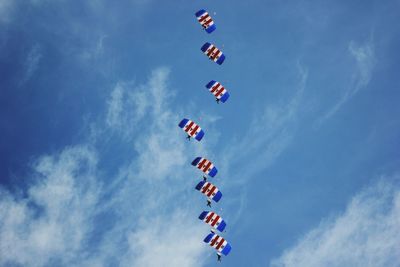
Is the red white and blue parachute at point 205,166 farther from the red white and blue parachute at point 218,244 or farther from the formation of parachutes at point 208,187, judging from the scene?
the red white and blue parachute at point 218,244

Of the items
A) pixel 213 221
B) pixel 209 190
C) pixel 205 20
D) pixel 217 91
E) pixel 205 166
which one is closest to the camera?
pixel 213 221

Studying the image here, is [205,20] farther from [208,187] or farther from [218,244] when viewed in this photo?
[218,244]

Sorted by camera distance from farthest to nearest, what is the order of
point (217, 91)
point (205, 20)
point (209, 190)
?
point (217, 91) < point (205, 20) < point (209, 190)

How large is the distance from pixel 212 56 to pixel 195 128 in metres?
11.3

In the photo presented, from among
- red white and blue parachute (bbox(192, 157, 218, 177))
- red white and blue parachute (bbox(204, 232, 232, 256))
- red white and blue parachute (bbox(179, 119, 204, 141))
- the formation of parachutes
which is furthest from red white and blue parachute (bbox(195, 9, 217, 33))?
red white and blue parachute (bbox(204, 232, 232, 256))

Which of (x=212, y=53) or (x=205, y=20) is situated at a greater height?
(x=205, y=20)

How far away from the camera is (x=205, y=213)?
7181 centimetres

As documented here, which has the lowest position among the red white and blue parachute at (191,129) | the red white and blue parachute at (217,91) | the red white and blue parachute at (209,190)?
the red white and blue parachute at (209,190)

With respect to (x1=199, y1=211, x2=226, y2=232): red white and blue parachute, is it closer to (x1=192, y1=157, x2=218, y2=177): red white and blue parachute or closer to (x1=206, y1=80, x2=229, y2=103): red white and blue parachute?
(x1=192, y1=157, x2=218, y2=177): red white and blue parachute

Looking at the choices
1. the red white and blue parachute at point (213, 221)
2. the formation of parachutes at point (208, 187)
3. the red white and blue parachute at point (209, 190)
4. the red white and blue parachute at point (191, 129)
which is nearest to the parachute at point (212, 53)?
the formation of parachutes at point (208, 187)

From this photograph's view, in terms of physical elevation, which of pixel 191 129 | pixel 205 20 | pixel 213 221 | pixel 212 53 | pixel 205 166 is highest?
pixel 205 20

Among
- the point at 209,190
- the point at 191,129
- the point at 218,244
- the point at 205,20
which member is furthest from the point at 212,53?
the point at 218,244

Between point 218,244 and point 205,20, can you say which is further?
point 205,20

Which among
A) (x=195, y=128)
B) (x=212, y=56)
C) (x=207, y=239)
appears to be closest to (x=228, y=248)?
(x=207, y=239)
